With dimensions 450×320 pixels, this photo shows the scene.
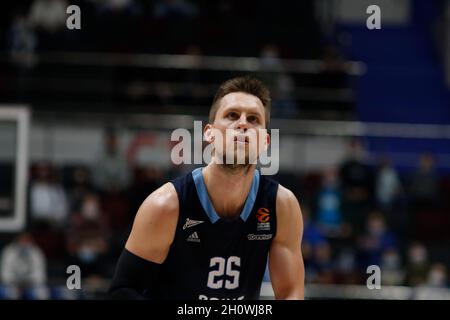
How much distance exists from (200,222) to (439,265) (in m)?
7.87

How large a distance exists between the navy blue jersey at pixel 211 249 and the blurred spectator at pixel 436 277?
7268 millimetres

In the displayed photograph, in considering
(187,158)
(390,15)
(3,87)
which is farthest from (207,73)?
(390,15)

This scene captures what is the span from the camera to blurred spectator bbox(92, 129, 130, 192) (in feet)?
40.6

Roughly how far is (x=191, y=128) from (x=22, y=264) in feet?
10.3

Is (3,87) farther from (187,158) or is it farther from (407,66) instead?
(407,66)

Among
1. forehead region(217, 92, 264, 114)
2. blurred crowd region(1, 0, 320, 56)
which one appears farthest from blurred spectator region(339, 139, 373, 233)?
forehead region(217, 92, 264, 114)

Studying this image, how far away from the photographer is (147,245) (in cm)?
471

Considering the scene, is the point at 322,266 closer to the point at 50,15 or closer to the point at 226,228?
the point at 50,15

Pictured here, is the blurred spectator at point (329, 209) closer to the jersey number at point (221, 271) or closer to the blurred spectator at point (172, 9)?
the blurred spectator at point (172, 9)

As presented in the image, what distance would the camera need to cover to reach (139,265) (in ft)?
15.3

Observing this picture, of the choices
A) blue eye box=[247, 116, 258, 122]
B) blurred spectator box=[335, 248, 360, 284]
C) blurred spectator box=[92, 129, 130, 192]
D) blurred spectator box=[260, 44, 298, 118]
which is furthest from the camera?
blurred spectator box=[260, 44, 298, 118]

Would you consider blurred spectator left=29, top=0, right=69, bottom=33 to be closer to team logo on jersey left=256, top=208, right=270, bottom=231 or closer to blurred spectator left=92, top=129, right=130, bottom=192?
blurred spectator left=92, top=129, right=130, bottom=192

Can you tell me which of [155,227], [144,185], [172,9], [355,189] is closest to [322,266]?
[355,189]

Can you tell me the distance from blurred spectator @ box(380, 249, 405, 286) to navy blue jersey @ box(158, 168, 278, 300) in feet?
23.7
